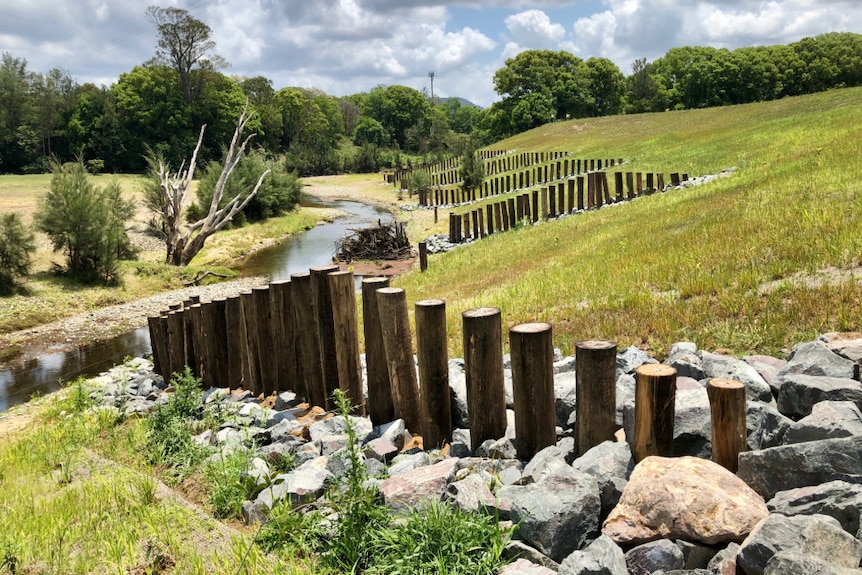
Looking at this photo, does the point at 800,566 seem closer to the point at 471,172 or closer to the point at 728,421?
the point at 728,421

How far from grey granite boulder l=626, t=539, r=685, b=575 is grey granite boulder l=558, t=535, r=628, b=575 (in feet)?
0.17

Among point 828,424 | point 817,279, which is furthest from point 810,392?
point 817,279

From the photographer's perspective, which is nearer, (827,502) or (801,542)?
(801,542)

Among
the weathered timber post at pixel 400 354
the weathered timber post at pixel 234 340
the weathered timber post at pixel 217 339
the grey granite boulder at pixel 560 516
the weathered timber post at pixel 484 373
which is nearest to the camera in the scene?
the grey granite boulder at pixel 560 516

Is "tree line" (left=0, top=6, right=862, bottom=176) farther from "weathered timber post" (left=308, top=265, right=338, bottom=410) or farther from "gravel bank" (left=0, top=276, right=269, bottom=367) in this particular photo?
"weathered timber post" (left=308, top=265, right=338, bottom=410)

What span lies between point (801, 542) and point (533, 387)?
1.66 meters

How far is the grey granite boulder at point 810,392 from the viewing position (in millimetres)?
3332

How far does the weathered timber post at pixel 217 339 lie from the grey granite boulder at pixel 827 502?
628cm

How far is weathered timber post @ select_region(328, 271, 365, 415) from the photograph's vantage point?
511 centimetres

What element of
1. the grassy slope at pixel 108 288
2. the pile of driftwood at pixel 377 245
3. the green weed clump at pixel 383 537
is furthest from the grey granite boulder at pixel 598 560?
the pile of driftwood at pixel 377 245

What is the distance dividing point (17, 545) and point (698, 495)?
11.4ft

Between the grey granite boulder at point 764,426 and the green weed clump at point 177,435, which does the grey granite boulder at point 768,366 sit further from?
the green weed clump at point 177,435

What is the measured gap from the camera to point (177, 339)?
8.65 meters

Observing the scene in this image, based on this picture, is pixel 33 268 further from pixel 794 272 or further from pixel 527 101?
pixel 527 101
